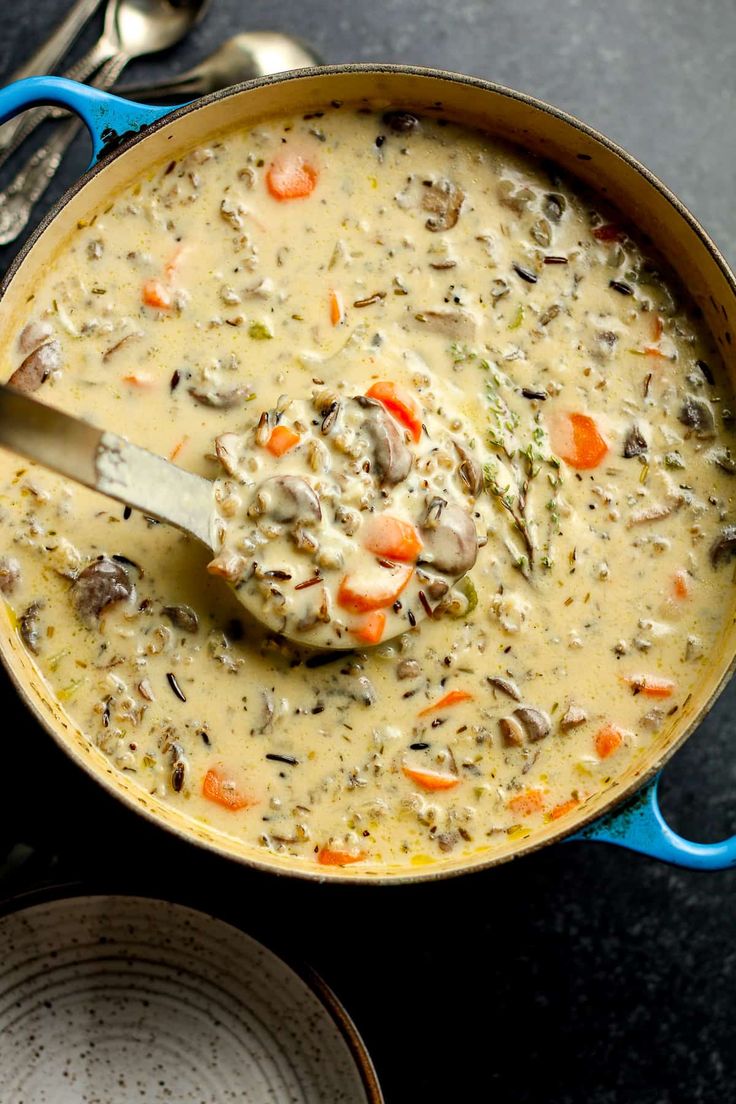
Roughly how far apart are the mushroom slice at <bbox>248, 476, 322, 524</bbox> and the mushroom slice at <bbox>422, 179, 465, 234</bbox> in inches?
27.6

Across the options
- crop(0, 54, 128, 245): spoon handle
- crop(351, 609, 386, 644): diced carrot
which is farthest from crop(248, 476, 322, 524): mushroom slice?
crop(0, 54, 128, 245): spoon handle

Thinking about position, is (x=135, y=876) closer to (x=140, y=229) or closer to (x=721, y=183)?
(x=140, y=229)

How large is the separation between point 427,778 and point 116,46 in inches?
81.8

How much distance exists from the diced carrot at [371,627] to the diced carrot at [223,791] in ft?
1.39

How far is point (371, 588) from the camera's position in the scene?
2172mm

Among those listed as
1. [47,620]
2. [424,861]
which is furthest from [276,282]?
[424,861]

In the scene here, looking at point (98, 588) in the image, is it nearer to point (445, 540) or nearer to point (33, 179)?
point (445, 540)

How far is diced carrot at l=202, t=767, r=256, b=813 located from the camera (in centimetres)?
232

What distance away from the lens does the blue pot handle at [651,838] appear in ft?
7.61

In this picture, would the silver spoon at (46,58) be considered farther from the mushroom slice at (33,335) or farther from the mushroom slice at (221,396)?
the mushroom slice at (221,396)

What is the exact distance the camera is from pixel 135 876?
102 inches

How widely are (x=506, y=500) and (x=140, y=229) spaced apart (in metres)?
0.99

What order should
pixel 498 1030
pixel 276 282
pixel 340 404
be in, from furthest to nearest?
pixel 498 1030, pixel 276 282, pixel 340 404

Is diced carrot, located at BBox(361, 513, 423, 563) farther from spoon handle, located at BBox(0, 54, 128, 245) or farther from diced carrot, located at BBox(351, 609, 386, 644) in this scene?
spoon handle, located at BBox(0, 54, 128, 245)
